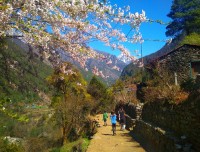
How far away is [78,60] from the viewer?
6422mm

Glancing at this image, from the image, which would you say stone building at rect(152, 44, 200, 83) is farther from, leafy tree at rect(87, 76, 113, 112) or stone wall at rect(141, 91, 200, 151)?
leafy tree at rect(87, 76, 113, 112)

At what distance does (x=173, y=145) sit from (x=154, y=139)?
3580 mm

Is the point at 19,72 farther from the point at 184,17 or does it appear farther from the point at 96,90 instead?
the point at 96,90

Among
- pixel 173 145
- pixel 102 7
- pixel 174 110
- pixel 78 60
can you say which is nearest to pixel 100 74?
pixel 78 60

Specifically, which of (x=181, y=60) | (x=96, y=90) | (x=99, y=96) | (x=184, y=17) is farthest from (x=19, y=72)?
(x=99, y=96)

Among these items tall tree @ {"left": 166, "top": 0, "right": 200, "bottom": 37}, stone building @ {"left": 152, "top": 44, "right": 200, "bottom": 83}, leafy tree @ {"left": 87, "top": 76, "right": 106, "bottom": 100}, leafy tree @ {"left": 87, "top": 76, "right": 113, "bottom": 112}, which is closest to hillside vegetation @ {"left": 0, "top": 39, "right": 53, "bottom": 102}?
stone building @ {"left": 152, "top": 44, "right": 200, "bottom": 83}

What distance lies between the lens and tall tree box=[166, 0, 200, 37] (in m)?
40.4

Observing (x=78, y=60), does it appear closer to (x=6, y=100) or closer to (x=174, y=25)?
(x=6, y=100)

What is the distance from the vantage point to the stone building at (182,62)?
85.5 ft

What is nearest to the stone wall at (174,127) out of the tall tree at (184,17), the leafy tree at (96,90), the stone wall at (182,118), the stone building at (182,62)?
the stone wall at (182,118)

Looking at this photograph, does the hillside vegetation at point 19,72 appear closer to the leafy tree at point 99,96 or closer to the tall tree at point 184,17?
the tall tree at point 184,17

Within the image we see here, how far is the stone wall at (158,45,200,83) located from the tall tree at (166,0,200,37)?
13.6 metres

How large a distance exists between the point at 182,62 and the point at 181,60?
0.66 ft

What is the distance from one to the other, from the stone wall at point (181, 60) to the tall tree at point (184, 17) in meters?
13.6
